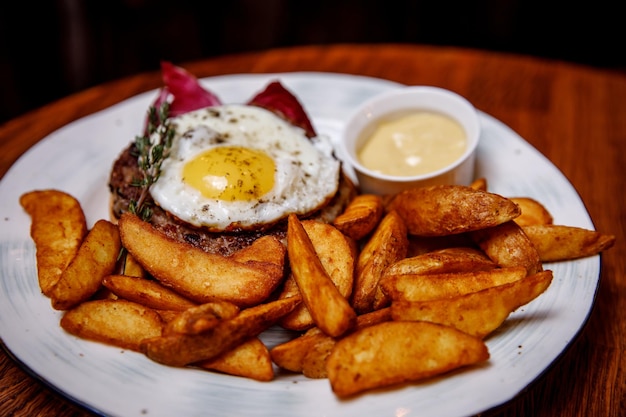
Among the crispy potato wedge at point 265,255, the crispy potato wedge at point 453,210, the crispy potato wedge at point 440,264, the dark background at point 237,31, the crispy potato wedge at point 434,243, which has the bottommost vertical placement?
the dark background at point 237,31

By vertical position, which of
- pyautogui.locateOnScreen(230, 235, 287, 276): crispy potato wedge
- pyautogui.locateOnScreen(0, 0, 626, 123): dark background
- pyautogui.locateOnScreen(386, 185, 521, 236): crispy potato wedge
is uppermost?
pyautogui.locateOnScreen(386, 185, 521, 236): crispy potato wedge

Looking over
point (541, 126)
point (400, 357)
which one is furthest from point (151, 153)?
point (541, 126)

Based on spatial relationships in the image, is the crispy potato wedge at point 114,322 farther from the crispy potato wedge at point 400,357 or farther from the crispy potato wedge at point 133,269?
the crispy potato wedge at point 400,357

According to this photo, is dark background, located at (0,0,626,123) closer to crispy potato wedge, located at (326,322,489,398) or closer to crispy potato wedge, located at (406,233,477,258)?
crispy potato wedge, located at (406,233,477,258)

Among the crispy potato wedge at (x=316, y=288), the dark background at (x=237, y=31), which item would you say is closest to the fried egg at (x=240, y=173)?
the crispy potato wedge at (x=316, y=288)

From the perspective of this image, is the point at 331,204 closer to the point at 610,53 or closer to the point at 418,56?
the point at 418,56

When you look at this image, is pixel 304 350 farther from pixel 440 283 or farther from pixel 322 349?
pixel 440 283

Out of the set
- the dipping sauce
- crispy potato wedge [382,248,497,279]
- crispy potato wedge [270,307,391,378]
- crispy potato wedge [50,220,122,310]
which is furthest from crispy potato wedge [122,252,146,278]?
the dipping sauce
